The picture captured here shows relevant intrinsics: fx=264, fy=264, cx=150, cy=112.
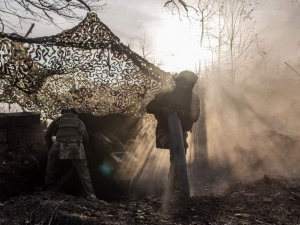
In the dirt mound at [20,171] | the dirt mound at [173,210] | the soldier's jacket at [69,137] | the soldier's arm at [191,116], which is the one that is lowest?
the dirt mound at [173,210]

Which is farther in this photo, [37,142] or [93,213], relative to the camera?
[37,142]

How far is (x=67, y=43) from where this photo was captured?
230 inches

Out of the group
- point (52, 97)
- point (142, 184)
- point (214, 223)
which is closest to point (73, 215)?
point (214, 223)

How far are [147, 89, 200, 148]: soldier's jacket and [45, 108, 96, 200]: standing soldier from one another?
151cm

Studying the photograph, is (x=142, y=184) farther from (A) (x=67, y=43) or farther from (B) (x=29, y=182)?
(A) (x=67, y=43)

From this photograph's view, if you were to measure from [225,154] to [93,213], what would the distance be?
237 inches

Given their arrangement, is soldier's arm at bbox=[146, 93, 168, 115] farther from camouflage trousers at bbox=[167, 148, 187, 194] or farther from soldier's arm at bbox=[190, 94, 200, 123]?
camouflage trousers at bbox=[167, 148, 187, 194]

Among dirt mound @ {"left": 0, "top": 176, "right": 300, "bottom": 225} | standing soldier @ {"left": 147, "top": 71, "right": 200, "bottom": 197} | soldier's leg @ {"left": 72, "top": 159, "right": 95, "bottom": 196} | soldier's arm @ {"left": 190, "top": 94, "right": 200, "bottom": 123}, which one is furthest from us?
soldier's leg @ {"left": 72, "top": 159, "right": 95, "bottom": 196}

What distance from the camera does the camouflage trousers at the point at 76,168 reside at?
5.01 metres

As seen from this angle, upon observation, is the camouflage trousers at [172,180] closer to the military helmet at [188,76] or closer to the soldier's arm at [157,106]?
the soldier's arm at [157,106]

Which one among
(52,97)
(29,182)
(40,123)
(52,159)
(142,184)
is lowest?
(142,184)

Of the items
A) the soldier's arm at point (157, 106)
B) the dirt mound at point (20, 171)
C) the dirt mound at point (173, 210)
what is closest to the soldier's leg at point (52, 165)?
the dirt mound at point (20, 171)

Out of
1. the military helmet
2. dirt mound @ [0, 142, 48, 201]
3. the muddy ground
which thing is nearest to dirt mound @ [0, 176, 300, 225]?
the muddy ground

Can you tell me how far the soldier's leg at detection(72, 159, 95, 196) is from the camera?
499cm
